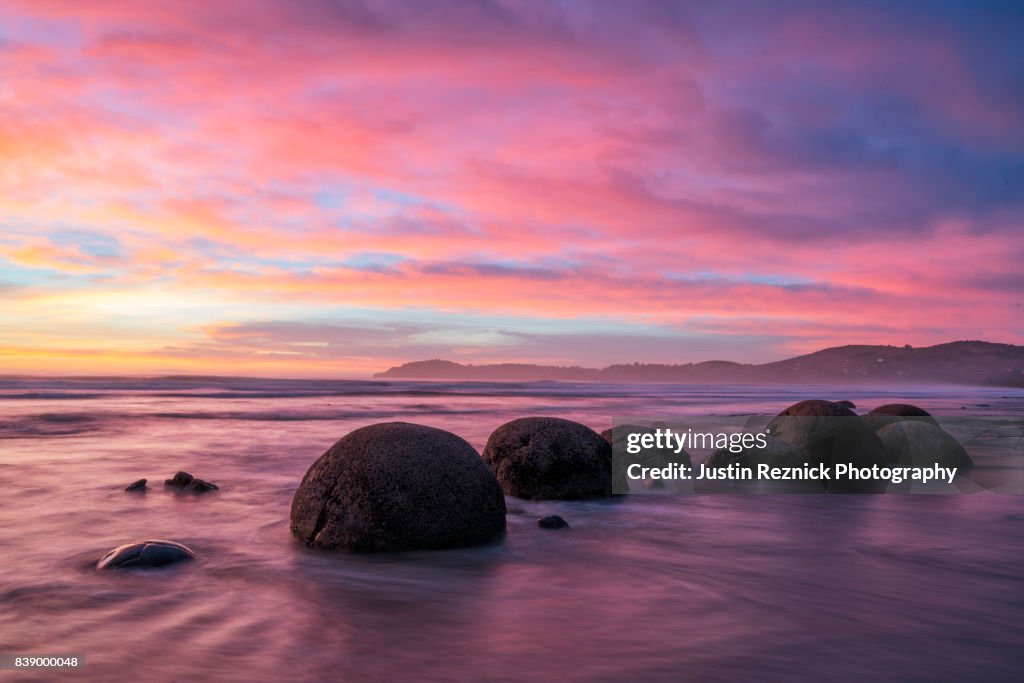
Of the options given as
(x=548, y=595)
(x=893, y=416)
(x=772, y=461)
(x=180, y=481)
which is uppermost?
(x=893, y=416)

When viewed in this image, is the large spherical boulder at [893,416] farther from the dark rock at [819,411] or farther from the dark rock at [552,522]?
the dark rock at [552,522]

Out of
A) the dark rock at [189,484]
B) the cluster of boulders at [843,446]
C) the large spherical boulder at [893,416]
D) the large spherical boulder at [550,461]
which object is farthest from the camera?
the large spherical boulder at [893,416]

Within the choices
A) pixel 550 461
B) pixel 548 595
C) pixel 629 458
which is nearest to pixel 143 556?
pixel 548 595

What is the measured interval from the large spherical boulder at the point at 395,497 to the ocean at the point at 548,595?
0.23 meters

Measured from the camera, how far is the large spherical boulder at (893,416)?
45.8 feet

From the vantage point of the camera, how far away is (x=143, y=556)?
6.36 m

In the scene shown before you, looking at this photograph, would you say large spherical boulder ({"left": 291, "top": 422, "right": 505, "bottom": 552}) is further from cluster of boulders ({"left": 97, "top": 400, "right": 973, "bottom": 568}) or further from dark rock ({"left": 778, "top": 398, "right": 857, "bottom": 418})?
dark rock ({"left": 778, "top": 398, "right": 857, "bottom": 418})

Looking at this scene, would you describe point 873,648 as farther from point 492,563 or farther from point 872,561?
point 492,563

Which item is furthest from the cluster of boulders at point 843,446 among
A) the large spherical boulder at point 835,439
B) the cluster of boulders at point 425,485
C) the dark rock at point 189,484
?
the dark rock at point 189,484

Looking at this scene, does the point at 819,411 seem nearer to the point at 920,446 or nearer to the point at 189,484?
the point at 920,446

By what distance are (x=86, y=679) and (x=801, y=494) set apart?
9.85 metres

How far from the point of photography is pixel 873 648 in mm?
4801

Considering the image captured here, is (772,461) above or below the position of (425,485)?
below

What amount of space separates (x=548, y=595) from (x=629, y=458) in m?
5.78
